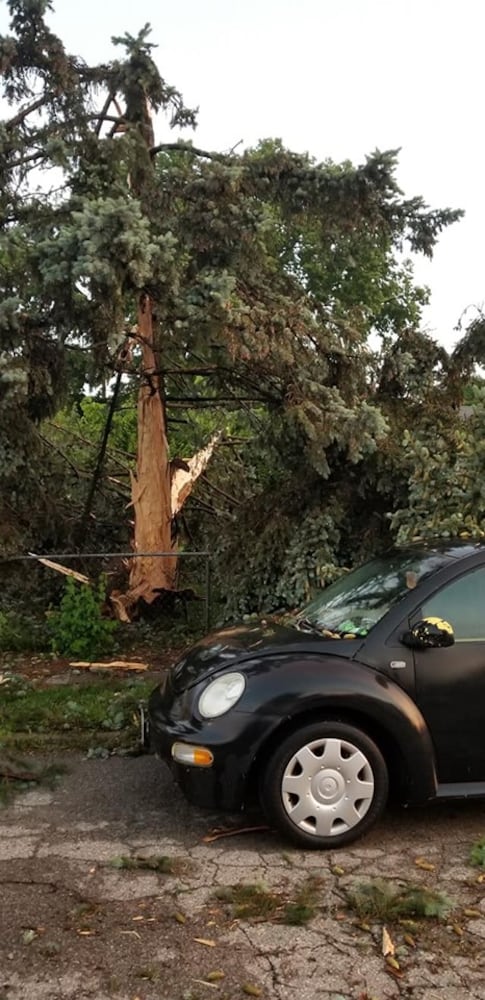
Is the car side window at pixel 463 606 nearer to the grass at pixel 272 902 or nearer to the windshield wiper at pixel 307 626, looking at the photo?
the windshield wiper at pixel 307 626

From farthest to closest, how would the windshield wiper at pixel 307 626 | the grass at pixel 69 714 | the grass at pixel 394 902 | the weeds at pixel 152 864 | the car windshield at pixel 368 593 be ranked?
1. the grass at pixel 69 714
2. the windshield wiper at pixel 307 626
3. the car windshield at pixel 368 593
4. the weeds at pixel 152 864
5. the grass at pixel 394 902

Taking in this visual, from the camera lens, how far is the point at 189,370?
9844mm

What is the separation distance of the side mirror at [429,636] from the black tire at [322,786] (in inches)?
21.5

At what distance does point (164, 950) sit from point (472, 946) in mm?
1140

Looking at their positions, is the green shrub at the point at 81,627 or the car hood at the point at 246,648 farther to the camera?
the green shrub at the point at 81,627

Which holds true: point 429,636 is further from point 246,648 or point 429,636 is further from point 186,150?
point 186,150

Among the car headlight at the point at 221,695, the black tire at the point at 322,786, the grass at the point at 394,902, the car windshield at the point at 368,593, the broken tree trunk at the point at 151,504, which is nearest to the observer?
the grass at the point at 394,902

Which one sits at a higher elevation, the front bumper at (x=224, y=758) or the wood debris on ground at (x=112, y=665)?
the wood debris on ground at (x=112, y=665)

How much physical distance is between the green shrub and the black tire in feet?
16.0

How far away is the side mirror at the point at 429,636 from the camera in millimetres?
4219

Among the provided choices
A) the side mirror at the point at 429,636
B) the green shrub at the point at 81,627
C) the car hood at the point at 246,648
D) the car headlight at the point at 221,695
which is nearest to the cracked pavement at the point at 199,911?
the car headlight at the point at 221,695

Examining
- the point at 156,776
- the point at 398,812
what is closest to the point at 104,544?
the point at 156,776

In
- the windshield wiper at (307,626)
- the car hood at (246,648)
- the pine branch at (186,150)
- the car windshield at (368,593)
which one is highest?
the pine branch at (186,150)

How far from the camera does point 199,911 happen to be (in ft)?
11.2
